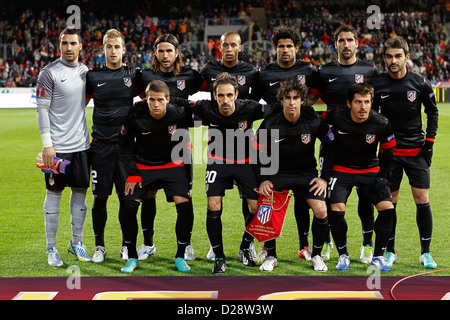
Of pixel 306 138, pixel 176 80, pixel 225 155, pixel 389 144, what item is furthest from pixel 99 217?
pixel 389 144

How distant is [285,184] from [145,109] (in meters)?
1.52

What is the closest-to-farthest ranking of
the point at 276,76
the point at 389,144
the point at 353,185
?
the point at 389,144, the point at 353,185, the point at 276,76

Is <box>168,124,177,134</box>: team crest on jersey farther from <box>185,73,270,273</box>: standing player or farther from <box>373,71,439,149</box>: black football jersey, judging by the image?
<box>373,71,439,149</box>: black football jersey

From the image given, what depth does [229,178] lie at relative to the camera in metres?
5.49

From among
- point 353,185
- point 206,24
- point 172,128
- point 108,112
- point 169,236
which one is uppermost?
point 206,24

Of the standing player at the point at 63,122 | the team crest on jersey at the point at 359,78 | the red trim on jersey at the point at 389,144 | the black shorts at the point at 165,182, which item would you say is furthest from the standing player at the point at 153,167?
the red trim on jersey at the point at 389,144

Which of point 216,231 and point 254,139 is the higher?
point 254,139

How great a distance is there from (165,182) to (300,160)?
1.32 meters

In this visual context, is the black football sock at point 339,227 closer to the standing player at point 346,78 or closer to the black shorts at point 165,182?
the standing player at point 346,78

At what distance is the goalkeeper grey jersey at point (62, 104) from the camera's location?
5500mm

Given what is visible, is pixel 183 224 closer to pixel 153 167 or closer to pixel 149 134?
pixel 153 167

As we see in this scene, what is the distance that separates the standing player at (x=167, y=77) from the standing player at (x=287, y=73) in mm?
691

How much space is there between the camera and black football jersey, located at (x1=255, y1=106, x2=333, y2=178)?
5367 mm

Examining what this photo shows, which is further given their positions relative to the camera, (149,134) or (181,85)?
(181,85)
